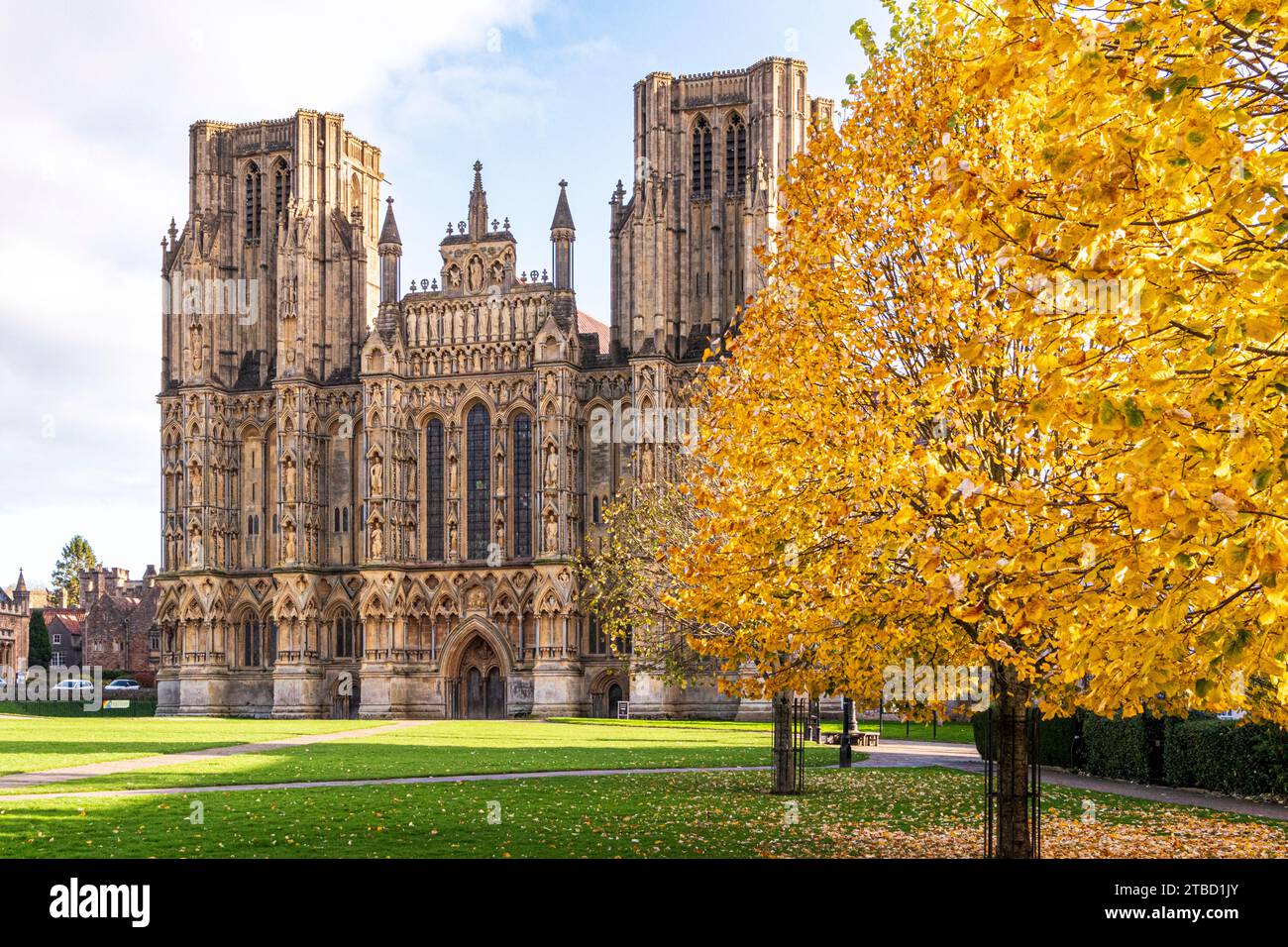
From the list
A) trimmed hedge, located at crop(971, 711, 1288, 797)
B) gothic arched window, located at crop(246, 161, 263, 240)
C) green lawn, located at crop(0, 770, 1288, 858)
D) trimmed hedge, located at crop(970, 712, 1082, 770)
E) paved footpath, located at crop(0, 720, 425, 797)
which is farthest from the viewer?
gothic arched window, located at crop(246, 161, 263, 240)

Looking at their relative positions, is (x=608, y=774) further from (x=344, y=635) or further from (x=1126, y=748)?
(x=344, y=635)

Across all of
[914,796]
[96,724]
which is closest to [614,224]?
[96,724]

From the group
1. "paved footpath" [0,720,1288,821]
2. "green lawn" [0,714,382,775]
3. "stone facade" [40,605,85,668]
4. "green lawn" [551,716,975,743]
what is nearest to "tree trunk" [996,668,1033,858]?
"paved footpath" [0,720,1288,821]

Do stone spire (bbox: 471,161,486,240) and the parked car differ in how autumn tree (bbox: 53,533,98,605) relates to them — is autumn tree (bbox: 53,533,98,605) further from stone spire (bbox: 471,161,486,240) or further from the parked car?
stone spire (bbox: 471,161,486,240)

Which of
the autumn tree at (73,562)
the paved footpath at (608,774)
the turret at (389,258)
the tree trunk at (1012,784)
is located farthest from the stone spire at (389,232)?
the autumn tree at (73,562)

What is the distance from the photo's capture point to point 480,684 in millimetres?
70562

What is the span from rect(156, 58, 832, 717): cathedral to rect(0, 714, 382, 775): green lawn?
28.7 feet

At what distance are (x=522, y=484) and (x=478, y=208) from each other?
1425 centimetres

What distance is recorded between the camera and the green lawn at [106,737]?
32.5 m

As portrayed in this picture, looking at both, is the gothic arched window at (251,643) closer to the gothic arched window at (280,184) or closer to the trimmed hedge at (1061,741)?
the gothic arched window at (280,184)

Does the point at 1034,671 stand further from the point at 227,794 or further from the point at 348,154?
the point at 348,154

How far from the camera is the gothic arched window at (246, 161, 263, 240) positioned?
78.8 metres

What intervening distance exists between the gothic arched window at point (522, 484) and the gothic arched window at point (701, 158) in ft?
47.6

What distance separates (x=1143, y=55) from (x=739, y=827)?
46.6 feet
